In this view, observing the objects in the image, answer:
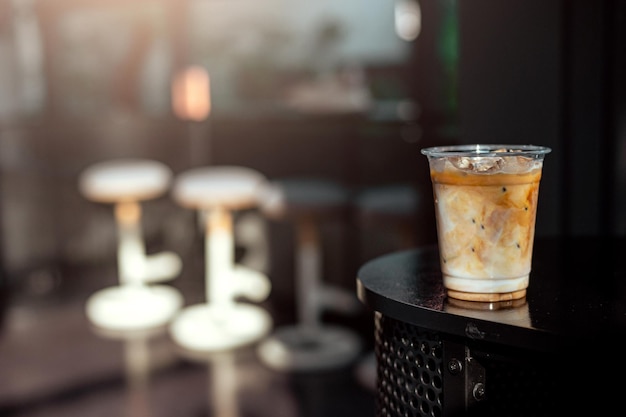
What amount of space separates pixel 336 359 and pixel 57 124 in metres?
3.36

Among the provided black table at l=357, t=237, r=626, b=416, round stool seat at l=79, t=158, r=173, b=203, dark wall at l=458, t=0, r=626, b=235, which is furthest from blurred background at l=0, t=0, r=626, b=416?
round stool seat at l=79, t=158, r=173, b=203

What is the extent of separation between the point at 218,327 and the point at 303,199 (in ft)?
2.82

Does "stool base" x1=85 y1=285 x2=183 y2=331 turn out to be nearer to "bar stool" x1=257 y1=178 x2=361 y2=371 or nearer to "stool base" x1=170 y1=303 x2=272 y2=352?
"stool base" x1=170 y1=303 x2=272 y2=352

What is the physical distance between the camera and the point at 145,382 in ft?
11.0

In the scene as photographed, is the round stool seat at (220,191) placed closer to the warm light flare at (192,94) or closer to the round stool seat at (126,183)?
the round stool seat at (126,183)

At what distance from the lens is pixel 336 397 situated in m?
3.17

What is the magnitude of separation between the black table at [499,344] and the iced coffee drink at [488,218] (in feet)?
0.12

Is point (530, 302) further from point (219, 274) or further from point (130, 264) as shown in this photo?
point (130, 264)

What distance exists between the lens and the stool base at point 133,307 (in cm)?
427

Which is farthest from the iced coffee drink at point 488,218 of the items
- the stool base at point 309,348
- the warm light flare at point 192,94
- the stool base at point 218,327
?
the warm light flare at point 192,94

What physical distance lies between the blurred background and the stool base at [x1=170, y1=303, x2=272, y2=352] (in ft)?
0.83

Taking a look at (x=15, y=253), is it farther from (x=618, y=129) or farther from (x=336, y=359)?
(x=618, y=129)

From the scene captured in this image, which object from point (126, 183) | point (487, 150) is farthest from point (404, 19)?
point (487, 150)

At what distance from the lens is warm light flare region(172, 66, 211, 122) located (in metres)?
5.40
